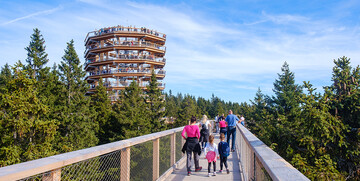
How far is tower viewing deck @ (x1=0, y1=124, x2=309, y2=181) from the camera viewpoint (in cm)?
245

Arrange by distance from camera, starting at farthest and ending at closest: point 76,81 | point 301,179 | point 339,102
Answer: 1. point 76,81
2. point 339,102
3. point 301,179

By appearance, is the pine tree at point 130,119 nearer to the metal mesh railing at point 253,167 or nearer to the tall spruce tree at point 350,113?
the tall spruce tree at point 350,113

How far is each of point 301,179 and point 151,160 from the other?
4.85 meters

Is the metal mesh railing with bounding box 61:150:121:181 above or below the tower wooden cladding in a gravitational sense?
below

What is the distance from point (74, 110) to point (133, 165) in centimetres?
4375

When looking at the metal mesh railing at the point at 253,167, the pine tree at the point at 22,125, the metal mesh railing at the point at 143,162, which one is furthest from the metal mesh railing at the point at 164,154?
the pine tree at the point at 22,125

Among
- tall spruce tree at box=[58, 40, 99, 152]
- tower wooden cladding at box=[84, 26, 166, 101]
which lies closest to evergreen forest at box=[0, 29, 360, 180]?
tall spruce tree at box=[58, 40, 99, 152]

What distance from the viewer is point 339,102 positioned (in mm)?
19375

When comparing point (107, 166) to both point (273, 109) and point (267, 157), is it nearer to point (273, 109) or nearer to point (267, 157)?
point (267, 157)

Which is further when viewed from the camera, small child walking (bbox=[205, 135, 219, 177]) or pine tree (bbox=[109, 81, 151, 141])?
pine tree (bbox=[109, 81, 151, 141])

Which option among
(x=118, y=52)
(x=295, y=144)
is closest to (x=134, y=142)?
(x=295, y=144)

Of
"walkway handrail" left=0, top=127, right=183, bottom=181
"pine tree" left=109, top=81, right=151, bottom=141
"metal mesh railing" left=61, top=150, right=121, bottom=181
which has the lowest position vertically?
"pine tree" left=109, top=81, right=151, bottom=141

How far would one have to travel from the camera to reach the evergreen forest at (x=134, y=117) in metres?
16.8

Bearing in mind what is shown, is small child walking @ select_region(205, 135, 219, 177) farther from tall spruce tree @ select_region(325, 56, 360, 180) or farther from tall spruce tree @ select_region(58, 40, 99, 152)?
tall spruce tree @ select_region(58, 40, 99, 152)
